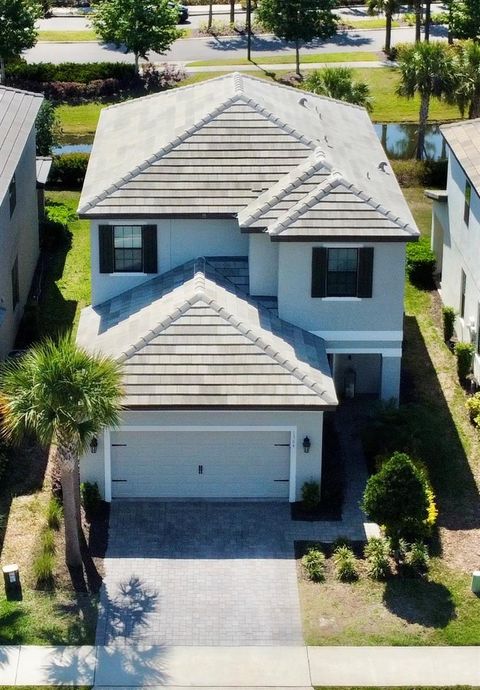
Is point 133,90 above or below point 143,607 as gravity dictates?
above

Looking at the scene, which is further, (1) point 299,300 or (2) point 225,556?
(1) point 299,300

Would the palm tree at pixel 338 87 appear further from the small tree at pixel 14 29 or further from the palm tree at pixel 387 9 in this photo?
the small tree at pixel 14 29

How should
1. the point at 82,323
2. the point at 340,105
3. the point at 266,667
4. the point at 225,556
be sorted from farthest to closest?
the point at 340,105, the point at 82,323, the point at 225,556, the point at 266,667

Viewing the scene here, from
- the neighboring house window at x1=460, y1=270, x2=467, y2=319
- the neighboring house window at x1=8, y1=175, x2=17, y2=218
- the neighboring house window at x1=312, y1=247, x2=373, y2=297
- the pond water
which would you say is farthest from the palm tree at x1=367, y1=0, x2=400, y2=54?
the neighboring house window at x1=312, y1=247, x2=373, y2=297

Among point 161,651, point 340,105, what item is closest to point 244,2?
point 340,105

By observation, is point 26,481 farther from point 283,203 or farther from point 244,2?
point 244,2

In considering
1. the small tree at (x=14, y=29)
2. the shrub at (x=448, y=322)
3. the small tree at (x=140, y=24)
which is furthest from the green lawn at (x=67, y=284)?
the small tree at (x=140, y=24)
